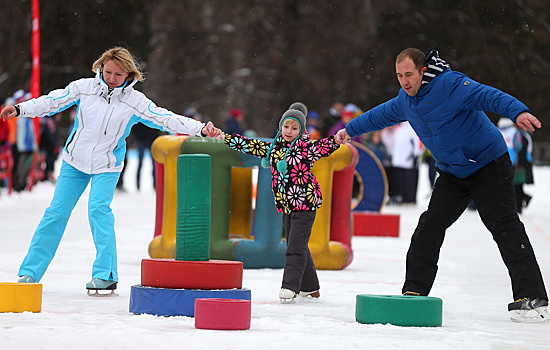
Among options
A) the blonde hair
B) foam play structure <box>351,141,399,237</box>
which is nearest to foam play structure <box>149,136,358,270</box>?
the blonde hair

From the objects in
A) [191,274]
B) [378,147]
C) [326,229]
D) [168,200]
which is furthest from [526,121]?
[378,147]

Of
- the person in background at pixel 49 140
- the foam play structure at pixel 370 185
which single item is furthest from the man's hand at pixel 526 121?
the person in background at pixel 49 140

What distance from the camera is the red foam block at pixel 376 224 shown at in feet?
46.2

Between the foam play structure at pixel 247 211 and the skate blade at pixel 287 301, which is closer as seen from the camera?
the skate blade at pixel 287 301

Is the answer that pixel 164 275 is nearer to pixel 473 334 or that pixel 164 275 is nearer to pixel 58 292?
pixel 58 292

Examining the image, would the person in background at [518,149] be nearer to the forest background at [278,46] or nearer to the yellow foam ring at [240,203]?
the forest background at [278,46]

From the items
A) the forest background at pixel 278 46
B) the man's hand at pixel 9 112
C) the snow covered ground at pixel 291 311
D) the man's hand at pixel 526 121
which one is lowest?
the snow covered ground at pixel 291 311

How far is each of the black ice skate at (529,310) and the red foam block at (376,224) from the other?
24.8 feet

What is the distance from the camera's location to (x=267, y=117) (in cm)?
4441

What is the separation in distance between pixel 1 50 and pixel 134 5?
8.06m

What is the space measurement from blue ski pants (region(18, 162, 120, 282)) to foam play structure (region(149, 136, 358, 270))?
2224mm

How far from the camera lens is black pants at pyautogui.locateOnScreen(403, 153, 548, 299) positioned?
6480 mm

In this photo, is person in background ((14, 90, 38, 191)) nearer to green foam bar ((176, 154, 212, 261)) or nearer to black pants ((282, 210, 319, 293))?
black pants ((282, 210, 319, 293))

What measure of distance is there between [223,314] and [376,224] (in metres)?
8.95
